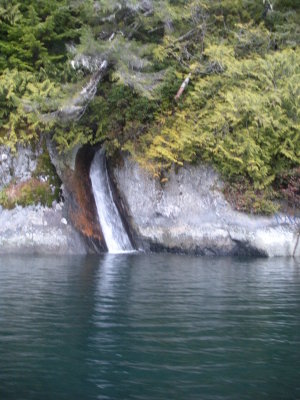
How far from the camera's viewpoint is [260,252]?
17078 mm

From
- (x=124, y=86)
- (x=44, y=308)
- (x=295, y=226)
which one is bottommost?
(x=44, y=308)

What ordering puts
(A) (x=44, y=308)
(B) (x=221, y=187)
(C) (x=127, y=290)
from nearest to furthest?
(A) (x=44, y=308) < (C) (x=127, y=290) < (B) (x=221, y=187)

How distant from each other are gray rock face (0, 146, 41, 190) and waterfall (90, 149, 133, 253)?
8.01 feet

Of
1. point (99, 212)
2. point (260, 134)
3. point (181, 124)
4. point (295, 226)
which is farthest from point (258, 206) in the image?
point (99, 212)

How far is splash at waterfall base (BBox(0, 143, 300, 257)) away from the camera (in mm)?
17266

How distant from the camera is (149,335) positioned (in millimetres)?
7188

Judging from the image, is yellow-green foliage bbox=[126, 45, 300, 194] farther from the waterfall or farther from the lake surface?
the lake surface

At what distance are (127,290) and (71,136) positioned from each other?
403 inches

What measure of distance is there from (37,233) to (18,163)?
3708mm

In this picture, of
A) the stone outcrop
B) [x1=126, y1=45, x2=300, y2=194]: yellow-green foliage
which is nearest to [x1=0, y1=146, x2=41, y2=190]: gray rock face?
the stone outcrop

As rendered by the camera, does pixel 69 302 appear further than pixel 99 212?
No

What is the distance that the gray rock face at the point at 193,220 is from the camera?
17.2m

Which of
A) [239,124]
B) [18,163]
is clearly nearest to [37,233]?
[18,163]

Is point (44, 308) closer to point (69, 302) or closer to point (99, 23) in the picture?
point (69, 302)
